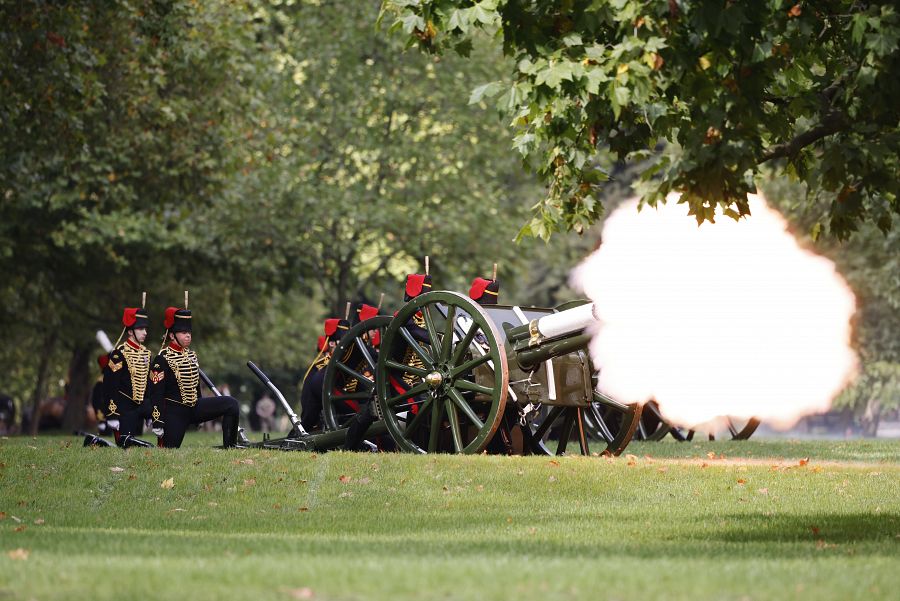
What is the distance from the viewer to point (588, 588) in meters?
8.31

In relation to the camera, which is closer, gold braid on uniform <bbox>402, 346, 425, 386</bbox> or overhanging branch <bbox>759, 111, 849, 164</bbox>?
overhanging branch <bbox>759, 111, 849, 164</bbox>

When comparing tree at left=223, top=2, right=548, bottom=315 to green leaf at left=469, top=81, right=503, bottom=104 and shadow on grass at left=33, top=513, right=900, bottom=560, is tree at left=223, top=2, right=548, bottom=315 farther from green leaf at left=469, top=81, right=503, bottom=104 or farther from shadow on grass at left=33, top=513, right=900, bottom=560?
green leaf at left=469, top=81, right=503, bottom=104

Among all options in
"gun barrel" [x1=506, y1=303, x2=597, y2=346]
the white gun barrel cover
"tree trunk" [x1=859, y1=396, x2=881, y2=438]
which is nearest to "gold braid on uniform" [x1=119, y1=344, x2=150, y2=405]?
"gun barrel" [x1=506, y1=303, x2=597, y2=346]

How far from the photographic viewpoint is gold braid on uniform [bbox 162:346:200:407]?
17984 mm

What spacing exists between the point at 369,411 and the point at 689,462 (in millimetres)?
3570

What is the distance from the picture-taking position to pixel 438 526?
1298 centimetres

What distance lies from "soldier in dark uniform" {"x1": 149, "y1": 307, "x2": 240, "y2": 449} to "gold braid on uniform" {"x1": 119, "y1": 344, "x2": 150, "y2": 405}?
83 cm

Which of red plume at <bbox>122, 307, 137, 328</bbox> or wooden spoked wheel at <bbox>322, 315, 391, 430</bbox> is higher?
red plume at <bbox>122, 307, 137, 328</bbox>

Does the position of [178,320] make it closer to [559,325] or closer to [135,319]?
[135,319]

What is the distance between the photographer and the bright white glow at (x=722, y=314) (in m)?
15.1

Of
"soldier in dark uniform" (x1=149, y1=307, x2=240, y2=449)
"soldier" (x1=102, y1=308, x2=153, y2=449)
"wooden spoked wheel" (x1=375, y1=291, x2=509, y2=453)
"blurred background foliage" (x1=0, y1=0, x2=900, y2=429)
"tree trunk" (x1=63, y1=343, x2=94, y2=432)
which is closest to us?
"wooden spoked wheel" (x1=375, y1=291, x2=509, y2=453)

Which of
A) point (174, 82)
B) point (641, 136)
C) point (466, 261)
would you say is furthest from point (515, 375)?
point (466, 261)

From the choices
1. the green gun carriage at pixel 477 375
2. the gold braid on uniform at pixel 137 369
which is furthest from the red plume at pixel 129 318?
the green gun carriage at pixel 477 375

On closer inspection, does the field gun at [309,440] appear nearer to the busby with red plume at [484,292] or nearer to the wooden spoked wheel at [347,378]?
the wooden spoked wheel at [347,378]
